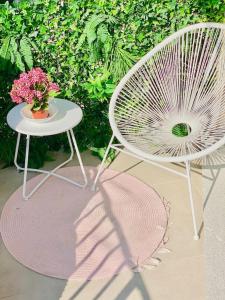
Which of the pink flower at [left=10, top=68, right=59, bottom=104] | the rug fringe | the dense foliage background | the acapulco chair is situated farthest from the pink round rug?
the pink flower at [left=10, top=68, right=59, bottom=104]

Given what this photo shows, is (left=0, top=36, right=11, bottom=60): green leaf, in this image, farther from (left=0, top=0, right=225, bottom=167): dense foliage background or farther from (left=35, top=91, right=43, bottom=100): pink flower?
(left=35, top=91, right=43, bottom=100): pink flower

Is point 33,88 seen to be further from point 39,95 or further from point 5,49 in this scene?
point 5,49

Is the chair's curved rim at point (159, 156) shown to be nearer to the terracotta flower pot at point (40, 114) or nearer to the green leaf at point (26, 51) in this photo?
the terracotta flower pot at point (40, 114)

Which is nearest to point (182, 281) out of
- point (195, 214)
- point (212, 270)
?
point (212, 270)

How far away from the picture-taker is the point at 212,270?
2.23 metres

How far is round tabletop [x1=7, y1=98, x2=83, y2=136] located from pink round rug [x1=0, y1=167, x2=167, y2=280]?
48cm

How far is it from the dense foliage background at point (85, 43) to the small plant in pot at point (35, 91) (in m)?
0.36

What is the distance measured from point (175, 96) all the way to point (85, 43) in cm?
66

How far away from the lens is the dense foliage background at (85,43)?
2.77 m

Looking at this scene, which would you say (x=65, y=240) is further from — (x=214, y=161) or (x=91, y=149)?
(x=214, y=161)

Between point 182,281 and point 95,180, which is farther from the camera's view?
point 95,180

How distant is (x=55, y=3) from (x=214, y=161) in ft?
4.63

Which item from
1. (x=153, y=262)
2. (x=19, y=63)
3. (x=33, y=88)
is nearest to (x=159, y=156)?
(x=153, y=262)

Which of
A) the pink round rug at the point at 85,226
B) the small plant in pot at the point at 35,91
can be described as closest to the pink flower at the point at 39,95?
the small plant in pot at the point at 35,91
